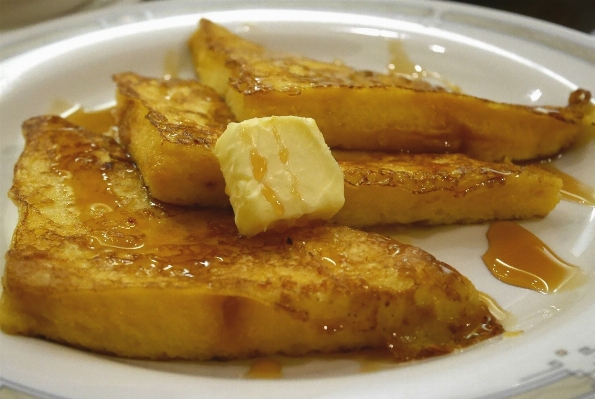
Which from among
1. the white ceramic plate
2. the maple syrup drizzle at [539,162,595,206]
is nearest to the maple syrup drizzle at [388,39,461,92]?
the white ceramic plate

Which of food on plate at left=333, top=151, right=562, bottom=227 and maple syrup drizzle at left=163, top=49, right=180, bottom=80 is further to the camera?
maple syrup drizzle at left=163, top=49, right=180, bottom=80

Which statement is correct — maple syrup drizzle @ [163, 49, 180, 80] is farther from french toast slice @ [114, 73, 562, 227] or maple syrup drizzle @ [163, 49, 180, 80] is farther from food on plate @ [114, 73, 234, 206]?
french toast slice @ [114, 73, 562, 227]

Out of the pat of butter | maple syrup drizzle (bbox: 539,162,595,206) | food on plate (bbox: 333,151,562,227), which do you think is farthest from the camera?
maple syrup drizzle (bbox: 539,162,595,206)

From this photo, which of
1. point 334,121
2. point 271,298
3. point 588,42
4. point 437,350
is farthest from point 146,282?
point 588,42

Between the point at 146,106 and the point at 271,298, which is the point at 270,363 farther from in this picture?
the point at 146,106

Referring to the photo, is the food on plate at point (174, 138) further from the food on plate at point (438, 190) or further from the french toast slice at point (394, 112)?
the food on plate at point (438, 190)
